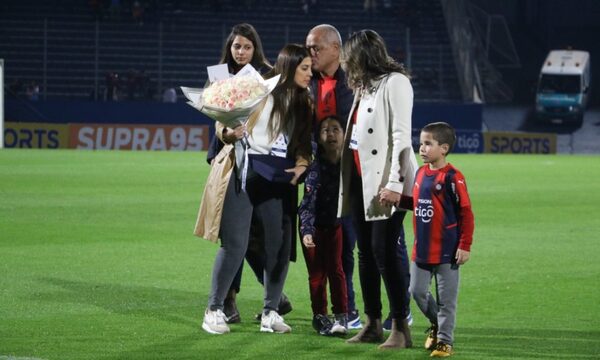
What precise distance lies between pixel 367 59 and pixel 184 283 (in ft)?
12.2

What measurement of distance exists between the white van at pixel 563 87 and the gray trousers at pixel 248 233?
46.7 metres

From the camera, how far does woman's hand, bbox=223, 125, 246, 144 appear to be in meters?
8.26

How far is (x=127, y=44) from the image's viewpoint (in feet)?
159

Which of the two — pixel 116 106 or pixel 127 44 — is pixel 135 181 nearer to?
pixel 116 106

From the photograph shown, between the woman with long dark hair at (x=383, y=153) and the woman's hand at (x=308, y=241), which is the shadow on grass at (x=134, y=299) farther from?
the woman with long dark hair at (x=383, y=153)

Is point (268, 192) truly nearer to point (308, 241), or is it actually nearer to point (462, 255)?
point (308, 241)

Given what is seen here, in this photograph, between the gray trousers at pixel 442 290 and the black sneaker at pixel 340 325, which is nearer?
the gray trousers at pixel 442 290

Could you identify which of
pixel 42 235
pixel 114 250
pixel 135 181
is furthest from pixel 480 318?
pixel 135 181

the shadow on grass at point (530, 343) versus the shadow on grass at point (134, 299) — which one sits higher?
the shadow on grass at point (530, 343)

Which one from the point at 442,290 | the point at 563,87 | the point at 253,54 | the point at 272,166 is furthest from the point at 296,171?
the point at 563,87

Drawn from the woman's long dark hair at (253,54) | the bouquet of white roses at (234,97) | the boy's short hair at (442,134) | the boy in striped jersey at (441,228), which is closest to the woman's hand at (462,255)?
the boy in striped jersey at (441,228)

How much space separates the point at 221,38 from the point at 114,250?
37.2 metres

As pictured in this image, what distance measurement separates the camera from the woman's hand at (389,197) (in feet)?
25.0

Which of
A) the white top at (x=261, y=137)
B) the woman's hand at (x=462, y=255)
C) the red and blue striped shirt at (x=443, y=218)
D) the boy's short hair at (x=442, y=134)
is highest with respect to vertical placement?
the boy's short hair at (x=442, y=134)
